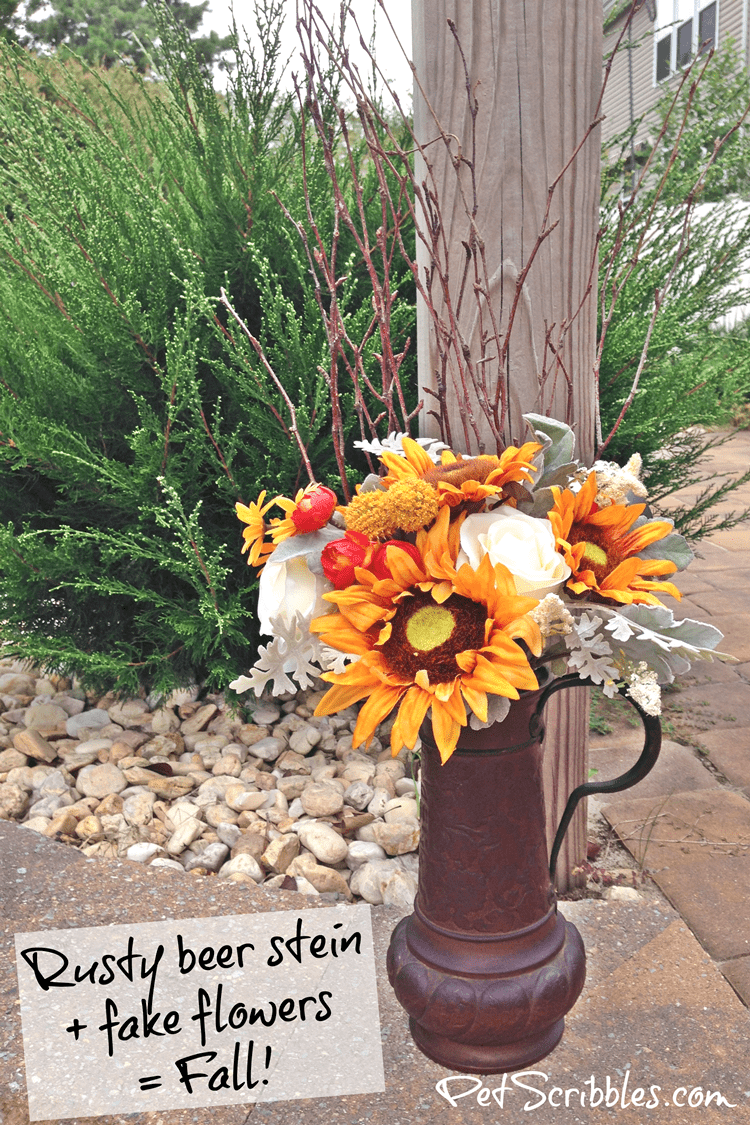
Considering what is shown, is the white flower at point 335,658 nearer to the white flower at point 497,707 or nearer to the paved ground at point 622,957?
the white flower at point 497,707

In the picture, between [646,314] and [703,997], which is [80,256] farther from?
[703,997]

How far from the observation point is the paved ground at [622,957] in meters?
1.36

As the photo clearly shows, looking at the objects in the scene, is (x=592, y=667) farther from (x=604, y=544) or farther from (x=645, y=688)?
(x=604, y=544)

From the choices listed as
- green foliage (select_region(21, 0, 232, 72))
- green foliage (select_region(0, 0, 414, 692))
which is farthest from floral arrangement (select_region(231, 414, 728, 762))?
green foliage (select_region(21, 0, 232, 72))

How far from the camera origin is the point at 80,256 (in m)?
2.34

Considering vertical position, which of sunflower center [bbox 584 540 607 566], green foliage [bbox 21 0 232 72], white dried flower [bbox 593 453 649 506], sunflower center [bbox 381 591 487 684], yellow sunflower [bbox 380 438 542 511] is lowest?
sunflower center [bbox 381 591 487 684]

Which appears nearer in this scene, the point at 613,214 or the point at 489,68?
the point at 489,68

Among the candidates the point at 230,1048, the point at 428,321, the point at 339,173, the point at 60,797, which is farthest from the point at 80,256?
the point at 230,1048

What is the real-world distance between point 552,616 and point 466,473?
0.22 meters

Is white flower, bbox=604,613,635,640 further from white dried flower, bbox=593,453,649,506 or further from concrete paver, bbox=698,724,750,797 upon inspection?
concrete paver, bbox=698,724,750,797

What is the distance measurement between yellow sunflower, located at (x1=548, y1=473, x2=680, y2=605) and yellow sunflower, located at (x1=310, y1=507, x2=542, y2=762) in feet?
0.31

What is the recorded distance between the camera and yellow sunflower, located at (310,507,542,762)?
3.42 ft

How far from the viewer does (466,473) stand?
1146 mm

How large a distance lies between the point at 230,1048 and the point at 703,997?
2.70 feet
